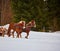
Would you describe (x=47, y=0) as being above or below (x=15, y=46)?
above

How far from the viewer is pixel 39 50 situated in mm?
703

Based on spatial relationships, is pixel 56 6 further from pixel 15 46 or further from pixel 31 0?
pixel 15 46

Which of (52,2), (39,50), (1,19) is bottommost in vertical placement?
(39,50)

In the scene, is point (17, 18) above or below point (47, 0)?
below

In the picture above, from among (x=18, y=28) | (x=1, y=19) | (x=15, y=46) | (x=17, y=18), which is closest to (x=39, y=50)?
(x=15, y=46)

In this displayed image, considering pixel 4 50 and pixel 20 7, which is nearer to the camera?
pixel 4 50

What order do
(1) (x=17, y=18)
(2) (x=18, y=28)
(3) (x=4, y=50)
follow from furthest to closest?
(1) (x=17, y=18) < (2) (x=18, y=28) < (3) (x=4, y=50)

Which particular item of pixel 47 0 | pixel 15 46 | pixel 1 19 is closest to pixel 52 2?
pixel 47 0

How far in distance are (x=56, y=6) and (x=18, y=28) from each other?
1.75 m

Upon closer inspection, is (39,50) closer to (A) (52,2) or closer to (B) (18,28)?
(B) (18,28)

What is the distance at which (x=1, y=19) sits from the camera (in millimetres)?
2914

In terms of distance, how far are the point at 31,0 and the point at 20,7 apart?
0.62ft

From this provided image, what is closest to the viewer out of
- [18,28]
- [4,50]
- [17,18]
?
[4,50]

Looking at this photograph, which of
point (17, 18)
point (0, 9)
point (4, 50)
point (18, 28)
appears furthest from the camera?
point (0, 9)
